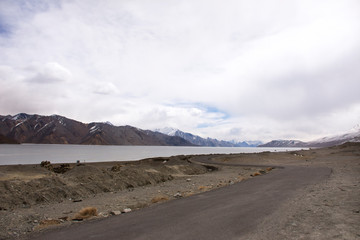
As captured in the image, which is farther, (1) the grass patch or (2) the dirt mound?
(2) the dirt mound

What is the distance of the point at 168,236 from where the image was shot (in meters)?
8.03

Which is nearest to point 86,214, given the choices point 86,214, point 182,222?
point 86,214

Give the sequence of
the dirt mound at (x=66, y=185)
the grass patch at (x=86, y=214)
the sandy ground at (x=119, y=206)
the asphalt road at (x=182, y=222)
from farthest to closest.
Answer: the dirt mound at (x=66, y=185) < the grass patch at (x=86, y=214) < the sandy ground at (x=119, y=206) < the asphalt road at (x=182, y=222)

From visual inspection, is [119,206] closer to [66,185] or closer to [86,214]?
[86,214]

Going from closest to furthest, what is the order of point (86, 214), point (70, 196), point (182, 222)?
point (182, 222), point (86, 214), point (70, 196)

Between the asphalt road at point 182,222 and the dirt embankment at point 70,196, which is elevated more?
the asphalt road at point 182,222

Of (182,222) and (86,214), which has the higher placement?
(182,222)

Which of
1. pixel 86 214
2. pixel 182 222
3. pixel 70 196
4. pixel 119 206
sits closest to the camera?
pixel 182 222

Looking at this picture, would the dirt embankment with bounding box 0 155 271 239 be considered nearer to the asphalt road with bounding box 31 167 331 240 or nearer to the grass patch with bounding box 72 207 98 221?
the grass patch with bounding box 72 207 98 221

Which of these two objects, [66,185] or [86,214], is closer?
[86,214]

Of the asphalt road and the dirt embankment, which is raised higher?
the asphalt road

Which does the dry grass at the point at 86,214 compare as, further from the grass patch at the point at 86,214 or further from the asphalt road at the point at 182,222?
the asphalt road at the point at 182,222

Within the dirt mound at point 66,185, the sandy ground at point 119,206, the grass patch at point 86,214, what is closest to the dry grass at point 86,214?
the grass patch at point 86,214

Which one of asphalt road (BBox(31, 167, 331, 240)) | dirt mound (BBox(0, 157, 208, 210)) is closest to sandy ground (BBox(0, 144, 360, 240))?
dirt mound (BBox(0, 157, 208, 210))
